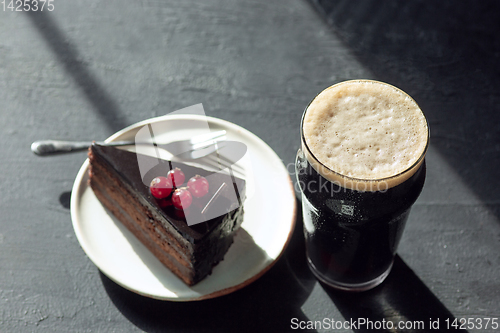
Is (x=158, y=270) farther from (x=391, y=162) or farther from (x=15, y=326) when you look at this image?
(x=391, y=162)

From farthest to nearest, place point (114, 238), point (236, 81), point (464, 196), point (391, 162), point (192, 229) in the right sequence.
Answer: point (236, 81), point (464, 196), point (114, 238), point (192, 229), point (391, 162)

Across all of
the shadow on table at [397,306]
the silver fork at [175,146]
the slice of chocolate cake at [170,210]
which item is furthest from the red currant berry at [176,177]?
the shadow on table at [397,306]

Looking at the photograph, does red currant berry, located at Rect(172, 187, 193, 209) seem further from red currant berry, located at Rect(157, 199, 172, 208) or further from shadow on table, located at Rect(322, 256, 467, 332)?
shadow on table, located at Rect(322, 256, 467, 332)

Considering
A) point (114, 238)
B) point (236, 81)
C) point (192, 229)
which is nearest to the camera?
point (192, 229)

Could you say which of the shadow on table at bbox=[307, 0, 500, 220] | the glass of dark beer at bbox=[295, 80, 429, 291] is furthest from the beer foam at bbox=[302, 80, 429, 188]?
the shadow on table at bbox=[307, 0, 500, 220]

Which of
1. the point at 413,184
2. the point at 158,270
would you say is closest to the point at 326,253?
the point at 413,184

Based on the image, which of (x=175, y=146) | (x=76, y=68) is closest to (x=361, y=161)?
(x=175, y=146)

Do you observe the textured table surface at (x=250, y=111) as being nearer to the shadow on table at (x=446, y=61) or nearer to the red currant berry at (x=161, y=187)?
the shadow on table at (x=446, y=61)
